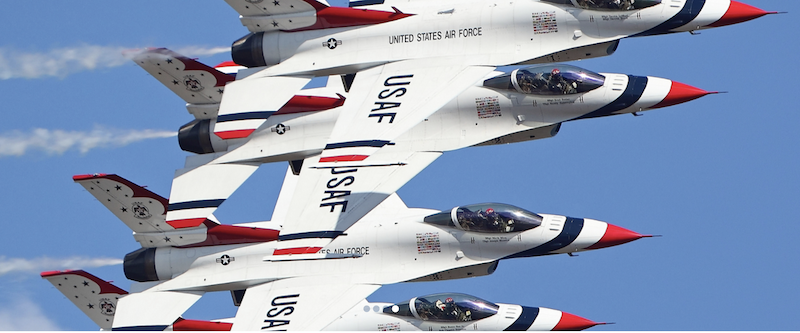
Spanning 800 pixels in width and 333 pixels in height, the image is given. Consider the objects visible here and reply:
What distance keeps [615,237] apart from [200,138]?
12.7 meters

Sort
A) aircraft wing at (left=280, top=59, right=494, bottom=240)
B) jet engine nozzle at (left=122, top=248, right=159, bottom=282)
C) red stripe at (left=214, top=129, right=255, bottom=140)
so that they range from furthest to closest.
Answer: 1. red stripe at (left=214, top=129, right=255, bottom=140)
2. jet engine nozzle at (left=122, top=248, right=159, bottom=282)
3. aircraft wing at (left=280, top=59, right=494, bottom=240)

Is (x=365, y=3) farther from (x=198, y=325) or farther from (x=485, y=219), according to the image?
(x=198, y=325)

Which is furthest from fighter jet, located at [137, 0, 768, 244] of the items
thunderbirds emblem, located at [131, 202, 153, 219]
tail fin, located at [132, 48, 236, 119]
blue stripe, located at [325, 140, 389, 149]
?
tail fin, located at [132, 48, 236, 119]

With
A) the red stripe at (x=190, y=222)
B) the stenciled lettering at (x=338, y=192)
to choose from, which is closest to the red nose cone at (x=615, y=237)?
the stenciled lettering at (x=338, y=192)

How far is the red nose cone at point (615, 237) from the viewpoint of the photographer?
148 ft

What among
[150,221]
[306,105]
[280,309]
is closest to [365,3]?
[306,105]

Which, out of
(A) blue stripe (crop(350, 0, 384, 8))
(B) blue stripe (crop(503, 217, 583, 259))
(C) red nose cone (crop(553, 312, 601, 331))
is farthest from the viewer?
(A) blue stripe (crop(350, 0, 384, 8))

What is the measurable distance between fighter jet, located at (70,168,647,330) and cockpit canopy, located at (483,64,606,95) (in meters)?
3.51

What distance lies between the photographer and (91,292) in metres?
47.6

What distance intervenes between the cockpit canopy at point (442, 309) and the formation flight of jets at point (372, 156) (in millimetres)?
40

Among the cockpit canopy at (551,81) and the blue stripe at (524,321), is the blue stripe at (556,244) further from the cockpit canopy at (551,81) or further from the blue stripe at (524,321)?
the cockpit canopy at (551,81)

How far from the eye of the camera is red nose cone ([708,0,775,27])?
45.3 meters

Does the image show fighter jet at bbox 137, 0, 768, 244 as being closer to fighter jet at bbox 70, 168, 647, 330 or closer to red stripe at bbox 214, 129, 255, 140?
red stripe at bbox 214, 129, 255, 140

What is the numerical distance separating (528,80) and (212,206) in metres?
9.80
